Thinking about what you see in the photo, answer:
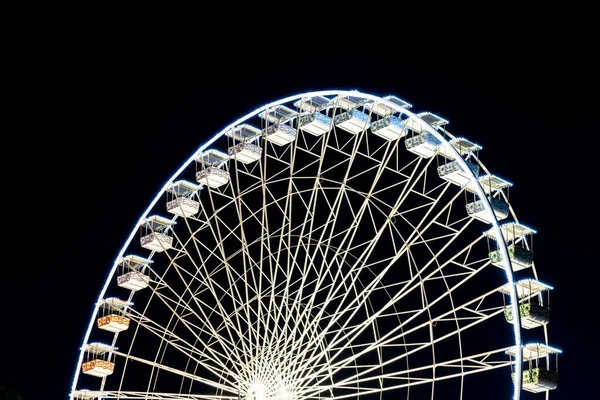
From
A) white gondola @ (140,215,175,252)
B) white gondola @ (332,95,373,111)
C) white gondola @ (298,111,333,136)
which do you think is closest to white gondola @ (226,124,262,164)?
white gondola @ (298,111,333,136)

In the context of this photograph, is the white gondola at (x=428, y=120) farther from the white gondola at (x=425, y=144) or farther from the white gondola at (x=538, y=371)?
the white gondola at (x=538, y=371)

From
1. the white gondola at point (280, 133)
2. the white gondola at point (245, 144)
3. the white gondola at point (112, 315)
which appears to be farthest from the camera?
the white gondola at point (112, 315)

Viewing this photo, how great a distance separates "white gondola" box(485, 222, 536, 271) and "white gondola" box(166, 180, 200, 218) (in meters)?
10.1

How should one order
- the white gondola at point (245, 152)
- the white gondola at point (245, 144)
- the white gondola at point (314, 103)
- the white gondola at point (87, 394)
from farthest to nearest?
the white gondola at point (245, 152), the white gondola at point (245, 144), the white gondola at point (87, 394), the white gondola at point (314, 103)

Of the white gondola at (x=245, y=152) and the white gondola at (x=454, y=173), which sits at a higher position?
the white gondola at (x=245, y=152)

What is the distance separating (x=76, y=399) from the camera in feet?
112

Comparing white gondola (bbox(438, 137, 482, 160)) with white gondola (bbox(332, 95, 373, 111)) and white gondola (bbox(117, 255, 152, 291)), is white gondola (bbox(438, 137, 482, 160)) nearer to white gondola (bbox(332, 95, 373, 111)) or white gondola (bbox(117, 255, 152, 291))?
white gondola (bbox(332, 95, 373, 111))

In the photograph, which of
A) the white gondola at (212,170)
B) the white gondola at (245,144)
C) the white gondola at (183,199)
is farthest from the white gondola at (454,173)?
the white gondola at (183,199)

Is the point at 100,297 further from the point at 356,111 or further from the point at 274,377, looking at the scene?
the point at 356,111

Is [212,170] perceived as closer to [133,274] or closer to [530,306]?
[133,274]

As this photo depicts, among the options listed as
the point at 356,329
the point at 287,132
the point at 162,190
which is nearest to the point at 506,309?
the point at 356,329

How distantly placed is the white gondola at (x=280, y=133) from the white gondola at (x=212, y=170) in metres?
1.95

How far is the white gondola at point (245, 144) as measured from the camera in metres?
33.9

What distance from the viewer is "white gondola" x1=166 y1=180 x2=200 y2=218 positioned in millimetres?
34688
